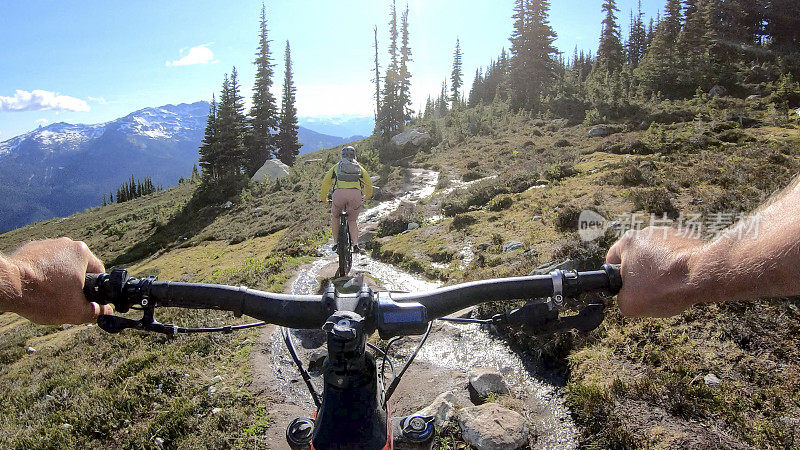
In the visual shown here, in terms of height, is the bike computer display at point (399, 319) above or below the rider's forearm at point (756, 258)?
below

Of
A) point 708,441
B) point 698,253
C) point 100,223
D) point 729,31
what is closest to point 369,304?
point 698,253

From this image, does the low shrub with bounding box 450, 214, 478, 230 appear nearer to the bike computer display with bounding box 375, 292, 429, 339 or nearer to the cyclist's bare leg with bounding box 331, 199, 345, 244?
the cyclist's bare leg with bounding box 331, 199, 345, 244

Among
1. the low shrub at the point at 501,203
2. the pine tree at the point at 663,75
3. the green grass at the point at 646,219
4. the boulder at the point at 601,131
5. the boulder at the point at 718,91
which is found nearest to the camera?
the green grass at the point at 646,219

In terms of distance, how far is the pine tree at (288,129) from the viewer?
156ft

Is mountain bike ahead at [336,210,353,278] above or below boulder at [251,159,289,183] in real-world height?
below

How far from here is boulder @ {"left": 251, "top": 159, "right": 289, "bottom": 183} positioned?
39250 millimetres

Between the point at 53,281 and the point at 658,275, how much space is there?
8.35 feet

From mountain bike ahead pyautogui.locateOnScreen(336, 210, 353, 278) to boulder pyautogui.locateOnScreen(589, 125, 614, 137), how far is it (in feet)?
66.6

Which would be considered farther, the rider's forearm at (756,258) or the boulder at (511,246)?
the boulder at (511,246)

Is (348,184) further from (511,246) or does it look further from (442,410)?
(442,410)

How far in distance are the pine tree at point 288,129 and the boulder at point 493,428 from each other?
4601 centimetres

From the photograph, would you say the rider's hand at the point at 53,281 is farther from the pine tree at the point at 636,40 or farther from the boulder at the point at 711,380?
the pine tree at the point at 636,40

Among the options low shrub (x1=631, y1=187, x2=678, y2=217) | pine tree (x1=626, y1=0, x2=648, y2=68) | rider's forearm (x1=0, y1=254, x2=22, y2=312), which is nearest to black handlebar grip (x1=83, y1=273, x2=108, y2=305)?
rider's forearm (x1=0, y1=254, x2=22, y2=312)

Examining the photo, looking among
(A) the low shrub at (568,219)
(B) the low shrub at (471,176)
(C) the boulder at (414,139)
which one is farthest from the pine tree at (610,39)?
(A) the low shrub at (568,219)
